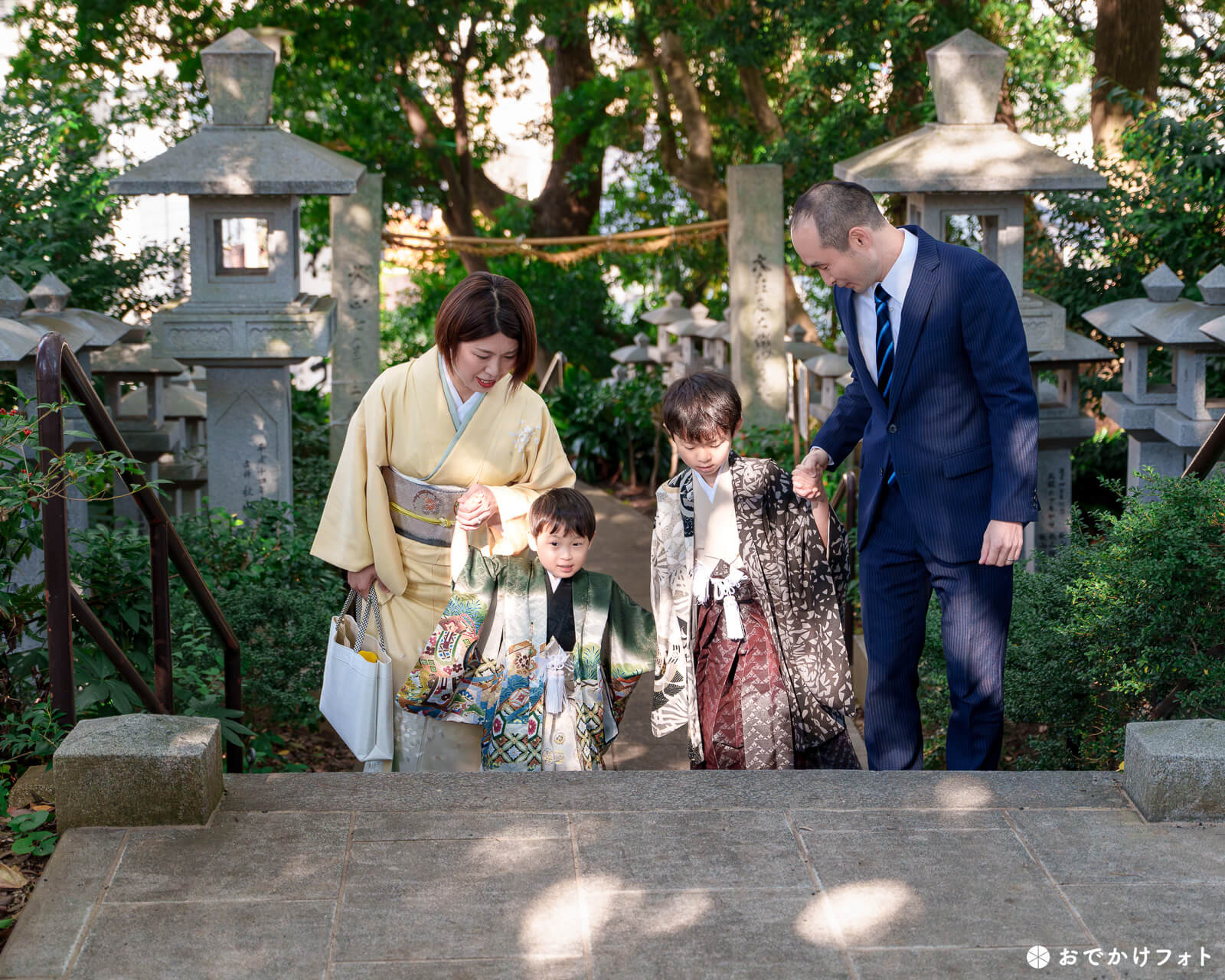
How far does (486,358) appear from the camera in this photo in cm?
343

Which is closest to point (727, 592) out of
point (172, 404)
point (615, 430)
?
point (172, 404)

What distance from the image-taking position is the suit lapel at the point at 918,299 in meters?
3.21

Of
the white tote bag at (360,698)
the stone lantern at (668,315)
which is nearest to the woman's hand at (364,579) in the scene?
the white tote bag at (360,698)

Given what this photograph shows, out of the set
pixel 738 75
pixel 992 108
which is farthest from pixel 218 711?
pixel 738 75

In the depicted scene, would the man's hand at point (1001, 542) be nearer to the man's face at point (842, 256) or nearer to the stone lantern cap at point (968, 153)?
the man's face at point (842, 256)

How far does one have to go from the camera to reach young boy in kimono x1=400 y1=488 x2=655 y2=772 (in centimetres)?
346

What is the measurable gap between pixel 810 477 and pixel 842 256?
1.94 feet

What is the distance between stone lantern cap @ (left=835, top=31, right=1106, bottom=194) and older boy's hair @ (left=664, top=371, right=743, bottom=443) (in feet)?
8.92

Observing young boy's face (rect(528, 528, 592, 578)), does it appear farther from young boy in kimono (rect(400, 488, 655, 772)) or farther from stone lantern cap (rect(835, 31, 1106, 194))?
stone lantern cap (rect(835, 31, 1106, 194))

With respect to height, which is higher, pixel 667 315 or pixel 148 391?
pixel 667 315

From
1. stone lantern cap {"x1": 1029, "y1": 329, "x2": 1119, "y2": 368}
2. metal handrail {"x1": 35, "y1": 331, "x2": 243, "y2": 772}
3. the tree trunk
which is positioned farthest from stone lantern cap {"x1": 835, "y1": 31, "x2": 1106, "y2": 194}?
metal handrail {"x1": 35, "y1": 331, "x2": 243, "y2": 772}

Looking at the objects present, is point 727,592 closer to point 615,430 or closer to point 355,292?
point 355,292

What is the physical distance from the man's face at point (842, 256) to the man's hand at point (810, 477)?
1.60 ft

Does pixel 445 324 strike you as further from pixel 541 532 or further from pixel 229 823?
pixel 229 823
